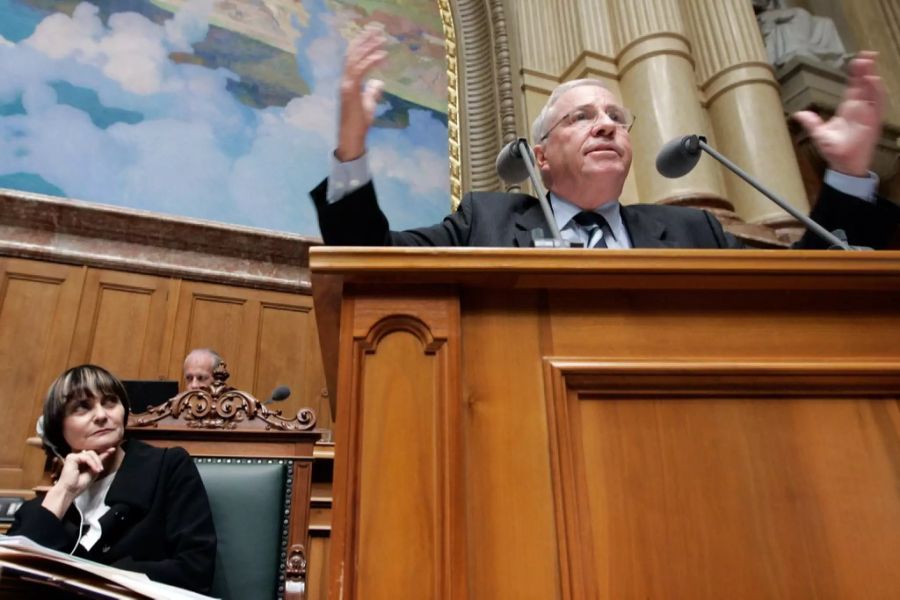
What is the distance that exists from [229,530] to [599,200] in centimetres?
111

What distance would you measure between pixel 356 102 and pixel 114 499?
3.10ft

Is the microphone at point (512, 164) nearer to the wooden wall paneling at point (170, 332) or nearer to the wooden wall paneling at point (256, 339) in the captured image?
the wooden wall paneling at point (256, 339)

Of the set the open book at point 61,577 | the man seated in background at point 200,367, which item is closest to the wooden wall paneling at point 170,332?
the man seated in background at point 200,367

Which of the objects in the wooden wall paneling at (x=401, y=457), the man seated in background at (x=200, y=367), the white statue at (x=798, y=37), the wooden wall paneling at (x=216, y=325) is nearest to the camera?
the wooden wall paneling at (x=401, y=457)

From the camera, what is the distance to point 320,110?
4637 millimetres

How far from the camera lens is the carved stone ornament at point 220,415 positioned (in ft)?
6.10

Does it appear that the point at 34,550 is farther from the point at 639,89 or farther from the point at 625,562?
the point at 639,89

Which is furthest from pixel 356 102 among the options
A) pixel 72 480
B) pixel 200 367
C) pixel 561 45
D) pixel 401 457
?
pixel 561 45

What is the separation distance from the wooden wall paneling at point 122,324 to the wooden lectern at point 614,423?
3.27m

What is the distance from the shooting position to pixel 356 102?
1.11 m

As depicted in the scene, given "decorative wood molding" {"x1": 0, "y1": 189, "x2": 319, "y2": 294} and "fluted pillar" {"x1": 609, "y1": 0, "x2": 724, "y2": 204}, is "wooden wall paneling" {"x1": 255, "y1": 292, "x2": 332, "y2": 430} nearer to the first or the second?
"decorative wood molding" {"x1": 0, "y1": 189, "x2": 319, "y2": 294}

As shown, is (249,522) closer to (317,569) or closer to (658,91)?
(317,569)

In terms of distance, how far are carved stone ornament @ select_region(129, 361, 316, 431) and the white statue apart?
4630mm

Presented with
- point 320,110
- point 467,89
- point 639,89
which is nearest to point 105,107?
point 320,110
